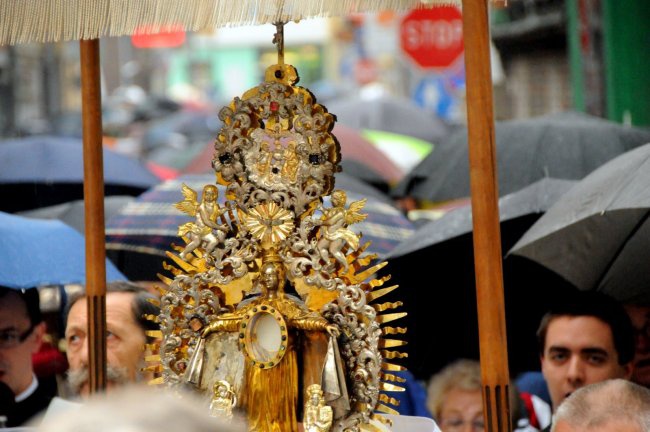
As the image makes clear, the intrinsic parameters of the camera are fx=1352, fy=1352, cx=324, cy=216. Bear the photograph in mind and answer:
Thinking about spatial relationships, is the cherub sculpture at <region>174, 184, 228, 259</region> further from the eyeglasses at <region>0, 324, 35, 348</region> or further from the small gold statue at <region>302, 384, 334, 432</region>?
the eyeglasses at <region>0, 324, 35, 348</region>

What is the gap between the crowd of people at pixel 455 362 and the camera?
4586mm

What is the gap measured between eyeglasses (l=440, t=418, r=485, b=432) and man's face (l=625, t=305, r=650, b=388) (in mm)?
589

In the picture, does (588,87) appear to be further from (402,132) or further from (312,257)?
(312,257)

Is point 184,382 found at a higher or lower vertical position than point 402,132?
lower

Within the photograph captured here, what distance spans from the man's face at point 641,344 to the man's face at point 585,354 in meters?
0.12

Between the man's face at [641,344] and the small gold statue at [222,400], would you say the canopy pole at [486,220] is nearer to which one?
the small gold statue at [222,400]

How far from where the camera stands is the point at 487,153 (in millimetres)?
3240

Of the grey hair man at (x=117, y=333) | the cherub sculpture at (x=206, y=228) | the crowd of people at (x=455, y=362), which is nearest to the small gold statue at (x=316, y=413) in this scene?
the cherub sculpture at (x=206, y=228)

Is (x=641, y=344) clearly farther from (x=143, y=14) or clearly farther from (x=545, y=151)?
(x=545, y=151)

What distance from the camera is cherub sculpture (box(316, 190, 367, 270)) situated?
3.39 metres

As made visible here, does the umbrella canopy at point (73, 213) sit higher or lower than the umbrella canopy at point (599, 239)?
higher

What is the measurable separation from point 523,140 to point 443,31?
9.56 meters

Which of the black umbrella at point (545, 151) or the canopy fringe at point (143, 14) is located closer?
the canopy fringe at point (143, 14)

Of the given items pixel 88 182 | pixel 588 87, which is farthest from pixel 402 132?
pixel 88 182
